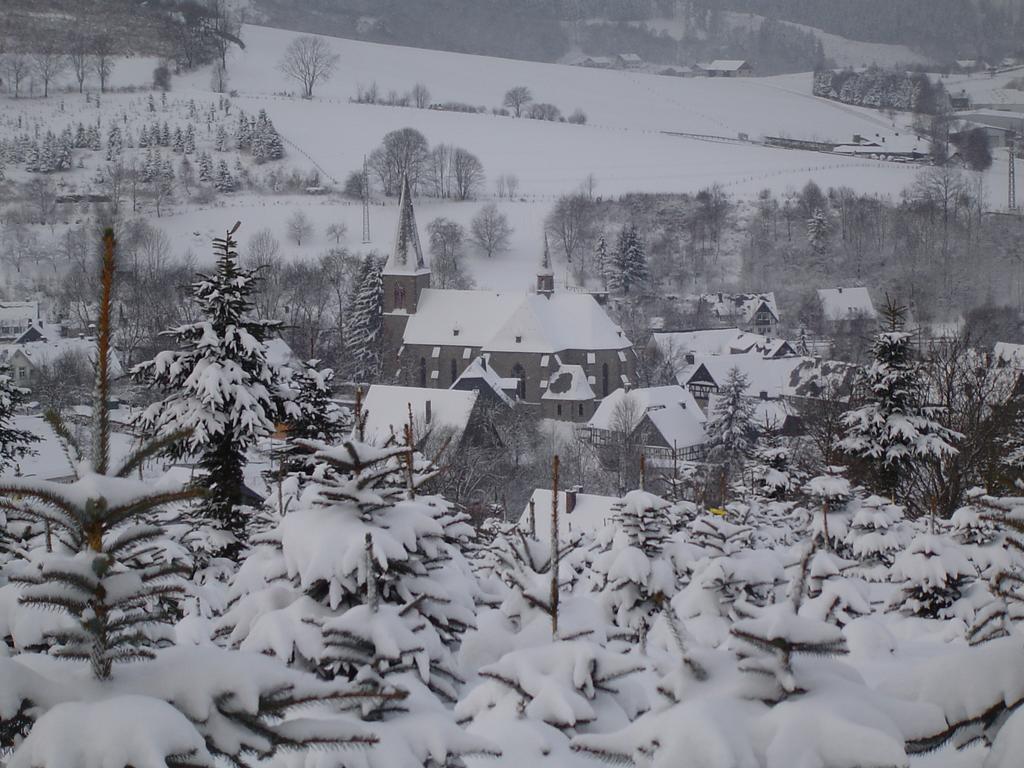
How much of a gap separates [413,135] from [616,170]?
22.5 meters

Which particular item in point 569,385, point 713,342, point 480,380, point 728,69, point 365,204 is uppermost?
point 728,69

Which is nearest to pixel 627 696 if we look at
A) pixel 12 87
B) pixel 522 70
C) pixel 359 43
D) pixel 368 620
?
pixel 368 620

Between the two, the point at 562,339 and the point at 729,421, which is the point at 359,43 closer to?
the point at 562,339

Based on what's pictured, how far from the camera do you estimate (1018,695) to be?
128 inches

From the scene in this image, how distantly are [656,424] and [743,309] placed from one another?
37.0 m

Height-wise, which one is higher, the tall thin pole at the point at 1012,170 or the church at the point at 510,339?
the tall thin pole at the point at 1012,170

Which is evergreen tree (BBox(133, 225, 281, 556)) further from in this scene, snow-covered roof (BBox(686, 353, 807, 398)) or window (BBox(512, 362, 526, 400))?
snow-covered roof (BBox(686, 353, 807, 398))

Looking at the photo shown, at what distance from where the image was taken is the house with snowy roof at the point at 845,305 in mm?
80188

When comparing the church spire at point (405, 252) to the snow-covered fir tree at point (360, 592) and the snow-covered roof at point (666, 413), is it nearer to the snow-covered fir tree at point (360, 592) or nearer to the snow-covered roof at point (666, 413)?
the snow-covered roof at point (666, 413)

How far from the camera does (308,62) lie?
147 m

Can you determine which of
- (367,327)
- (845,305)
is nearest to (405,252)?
(367,327)

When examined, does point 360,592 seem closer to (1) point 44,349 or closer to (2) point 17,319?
(1) point 44,349

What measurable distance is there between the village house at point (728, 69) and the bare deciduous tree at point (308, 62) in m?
70.3

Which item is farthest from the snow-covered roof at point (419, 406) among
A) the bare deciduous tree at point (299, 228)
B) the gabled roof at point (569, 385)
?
the bare deciduous tree at point (299, 228)
